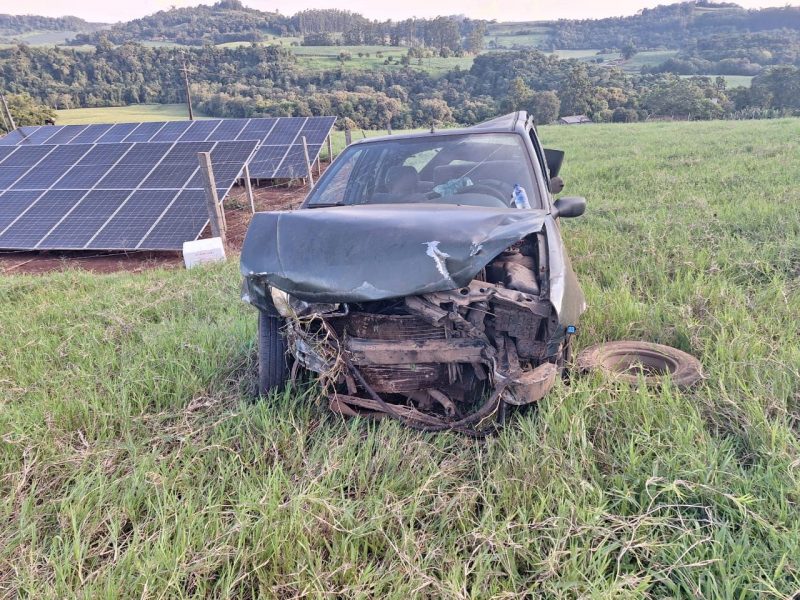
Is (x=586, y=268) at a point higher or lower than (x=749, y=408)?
lower

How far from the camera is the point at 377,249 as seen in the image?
2.26m

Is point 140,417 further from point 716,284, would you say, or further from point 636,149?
point 636,149

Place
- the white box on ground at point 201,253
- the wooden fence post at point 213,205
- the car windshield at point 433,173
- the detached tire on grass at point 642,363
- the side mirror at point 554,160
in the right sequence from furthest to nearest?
the wooden fence post at point 213,205, the white box on ground at point 201,253, the side mirror at point 554,160, the car windshield at point 433,173, the detached tire on grass at point 642,363

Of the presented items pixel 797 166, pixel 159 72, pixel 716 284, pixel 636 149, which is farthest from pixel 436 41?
pixel 716 284

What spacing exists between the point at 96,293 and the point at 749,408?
→ 18.8 feet

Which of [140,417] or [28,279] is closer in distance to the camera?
[140,417]

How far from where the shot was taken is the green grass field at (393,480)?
1.67 metres

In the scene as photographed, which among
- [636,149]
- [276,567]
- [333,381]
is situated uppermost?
[333,381]

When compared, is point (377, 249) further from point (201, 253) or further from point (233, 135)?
point (233, 135)

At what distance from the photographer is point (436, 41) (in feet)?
288

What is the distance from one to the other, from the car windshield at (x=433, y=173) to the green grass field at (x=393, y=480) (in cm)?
123

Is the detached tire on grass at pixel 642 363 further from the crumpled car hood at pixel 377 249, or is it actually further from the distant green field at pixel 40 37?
the distant green field at pixel 40 37

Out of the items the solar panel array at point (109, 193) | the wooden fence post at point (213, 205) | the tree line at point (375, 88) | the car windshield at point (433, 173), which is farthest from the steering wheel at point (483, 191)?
the tree line at point (375, 88)

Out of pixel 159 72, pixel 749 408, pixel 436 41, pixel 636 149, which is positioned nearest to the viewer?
pixel 749 408
